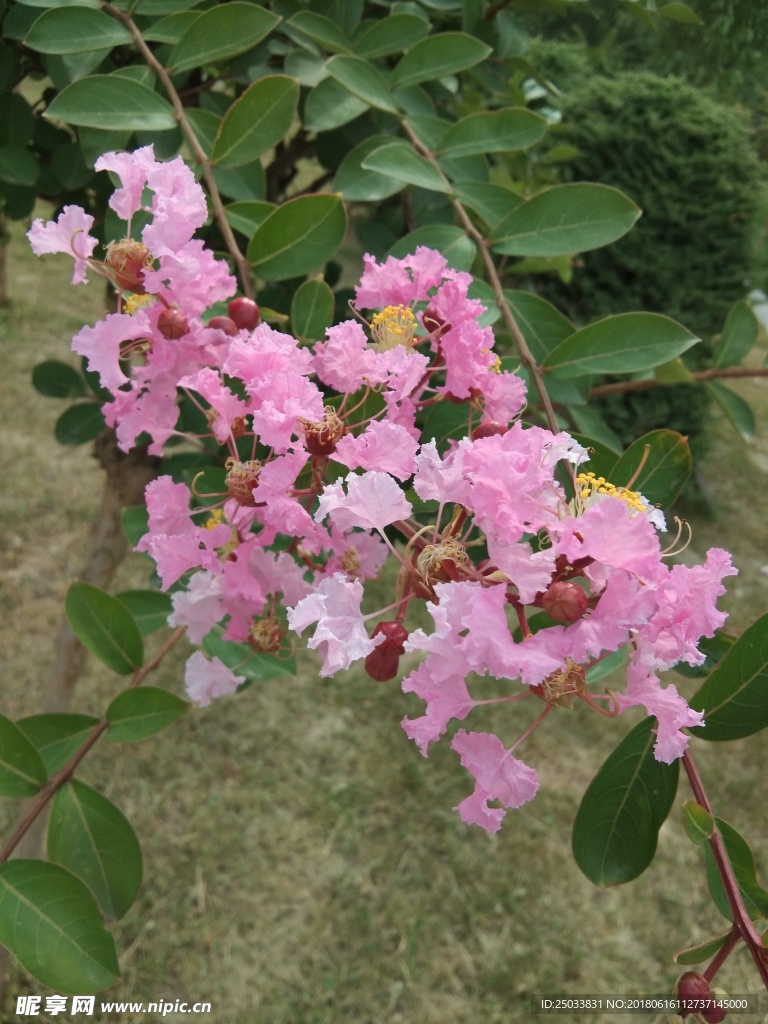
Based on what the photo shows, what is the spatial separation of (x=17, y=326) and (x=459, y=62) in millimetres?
3068

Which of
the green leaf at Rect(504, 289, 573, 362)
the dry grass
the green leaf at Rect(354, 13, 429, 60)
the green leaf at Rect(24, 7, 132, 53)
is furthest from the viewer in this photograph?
the dry grass

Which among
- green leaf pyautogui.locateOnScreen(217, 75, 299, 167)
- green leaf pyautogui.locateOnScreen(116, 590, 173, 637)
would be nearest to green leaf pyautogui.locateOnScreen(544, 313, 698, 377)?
green leaf pyautogui.locateOnScreen(217, 75, 299, 167)

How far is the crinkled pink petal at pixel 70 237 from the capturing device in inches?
28.9

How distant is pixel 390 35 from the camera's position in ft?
3.42

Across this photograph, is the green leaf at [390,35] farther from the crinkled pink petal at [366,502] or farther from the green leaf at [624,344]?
the crinkled pink petal at [366,502]

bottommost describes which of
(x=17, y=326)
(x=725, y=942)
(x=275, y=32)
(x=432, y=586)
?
(x=17, y=326)

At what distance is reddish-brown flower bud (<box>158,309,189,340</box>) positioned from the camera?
69 cm

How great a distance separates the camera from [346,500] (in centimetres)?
55

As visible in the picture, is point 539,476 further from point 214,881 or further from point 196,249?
point 214,881

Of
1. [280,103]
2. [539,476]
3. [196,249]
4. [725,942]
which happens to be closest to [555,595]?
[539,476]

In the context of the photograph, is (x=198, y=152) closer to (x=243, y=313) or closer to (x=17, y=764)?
(x=243, y=313)

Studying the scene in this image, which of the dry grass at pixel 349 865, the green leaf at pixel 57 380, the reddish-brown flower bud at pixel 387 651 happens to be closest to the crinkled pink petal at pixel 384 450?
the reddish-brown flower bud at pixel 387 651

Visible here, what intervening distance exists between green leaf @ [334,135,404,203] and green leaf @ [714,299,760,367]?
1.77 ft

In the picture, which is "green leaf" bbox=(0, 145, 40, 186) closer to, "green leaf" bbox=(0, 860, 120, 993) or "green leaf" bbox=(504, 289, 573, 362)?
"green leaf" bbox=(504, 289, 573, 362)
